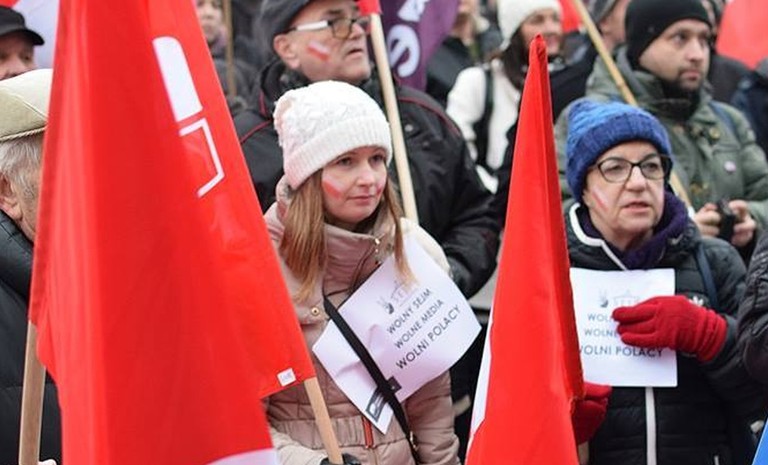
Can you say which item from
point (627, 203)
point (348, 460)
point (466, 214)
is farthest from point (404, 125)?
point (348, 460)

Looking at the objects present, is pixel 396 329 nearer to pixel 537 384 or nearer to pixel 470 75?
pixel 537 384

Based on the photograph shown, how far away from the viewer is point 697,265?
→ 5.44 meters

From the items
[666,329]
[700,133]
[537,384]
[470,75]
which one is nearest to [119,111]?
[537,384]

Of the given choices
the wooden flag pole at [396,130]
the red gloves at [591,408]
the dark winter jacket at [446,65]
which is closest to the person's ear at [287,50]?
the wooden flag pole at [396,130]

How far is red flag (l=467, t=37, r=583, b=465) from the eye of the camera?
14.0 ft

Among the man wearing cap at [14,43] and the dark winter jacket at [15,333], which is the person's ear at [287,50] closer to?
the man wearing cap at [14,43]

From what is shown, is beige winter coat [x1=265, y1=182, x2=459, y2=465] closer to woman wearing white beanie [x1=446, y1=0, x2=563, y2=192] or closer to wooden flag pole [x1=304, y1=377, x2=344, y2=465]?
wooden flag pole [x1=304, y1=377, x2=344, y2=465]

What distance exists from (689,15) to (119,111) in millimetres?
3623

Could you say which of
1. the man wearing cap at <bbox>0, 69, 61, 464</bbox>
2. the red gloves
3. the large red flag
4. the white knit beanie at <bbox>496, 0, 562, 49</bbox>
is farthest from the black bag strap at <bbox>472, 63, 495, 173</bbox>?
the large red flag

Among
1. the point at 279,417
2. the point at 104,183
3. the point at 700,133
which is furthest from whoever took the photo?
the point at 700,133

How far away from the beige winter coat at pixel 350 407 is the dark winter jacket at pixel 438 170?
1019mm

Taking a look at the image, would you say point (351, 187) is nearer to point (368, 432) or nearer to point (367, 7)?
point (368, 432)

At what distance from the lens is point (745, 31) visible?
28.6 ft

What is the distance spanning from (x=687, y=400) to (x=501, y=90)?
3.22m
